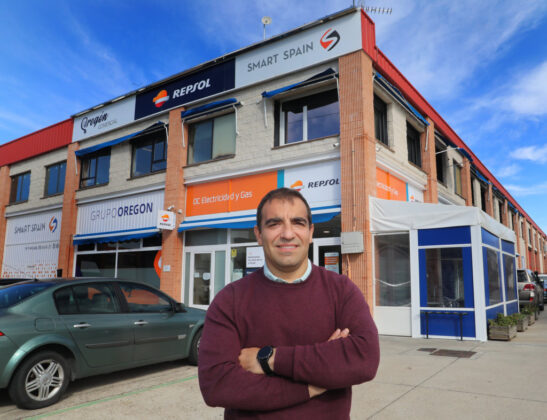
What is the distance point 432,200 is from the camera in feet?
49.2

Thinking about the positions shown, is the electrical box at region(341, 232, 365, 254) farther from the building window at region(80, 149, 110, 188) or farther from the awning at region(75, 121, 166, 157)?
the building window at region(80, 149, 110, 188)

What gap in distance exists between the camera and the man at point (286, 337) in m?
1.74

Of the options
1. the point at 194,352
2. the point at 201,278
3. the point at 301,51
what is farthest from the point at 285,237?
the point at 201,278

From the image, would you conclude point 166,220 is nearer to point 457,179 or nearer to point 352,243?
point 352,243

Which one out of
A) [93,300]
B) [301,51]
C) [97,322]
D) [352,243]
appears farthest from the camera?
[301,51]

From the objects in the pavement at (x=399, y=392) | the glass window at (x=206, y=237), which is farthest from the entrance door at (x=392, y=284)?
the glass window at (x=206, y=237)

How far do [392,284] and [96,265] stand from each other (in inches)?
475

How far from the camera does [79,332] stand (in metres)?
5.36

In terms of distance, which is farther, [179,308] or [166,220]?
[166,220]

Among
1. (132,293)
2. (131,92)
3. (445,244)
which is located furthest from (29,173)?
(445,244)

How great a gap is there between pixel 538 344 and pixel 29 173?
2239 centimetres

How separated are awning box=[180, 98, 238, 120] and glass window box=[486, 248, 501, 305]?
8.33 metres

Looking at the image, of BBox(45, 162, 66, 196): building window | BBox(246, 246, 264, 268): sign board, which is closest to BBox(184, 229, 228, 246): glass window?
BBox(246, 246, 264, 268): sign board

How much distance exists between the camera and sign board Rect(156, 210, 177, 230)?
552 inches
